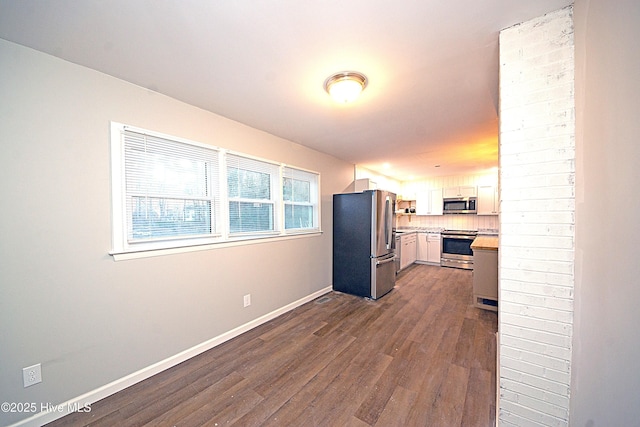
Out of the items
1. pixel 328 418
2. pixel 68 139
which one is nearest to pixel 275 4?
pixel 68 139

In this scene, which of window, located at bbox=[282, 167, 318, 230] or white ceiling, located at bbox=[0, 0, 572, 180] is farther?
window, located at bbox=[282, 167, 318, 230]

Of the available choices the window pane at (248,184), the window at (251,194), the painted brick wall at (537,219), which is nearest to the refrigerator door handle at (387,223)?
the window at (251,194)

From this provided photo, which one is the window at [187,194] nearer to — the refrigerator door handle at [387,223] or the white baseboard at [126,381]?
the white baseboard at [126,381]

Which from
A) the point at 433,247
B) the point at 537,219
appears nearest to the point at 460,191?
the point at 433,247

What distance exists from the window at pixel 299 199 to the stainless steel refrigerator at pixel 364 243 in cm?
51

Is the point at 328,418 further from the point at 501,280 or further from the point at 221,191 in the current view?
the point at 221,191

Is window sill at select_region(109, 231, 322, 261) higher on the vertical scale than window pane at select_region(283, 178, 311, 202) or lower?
lower

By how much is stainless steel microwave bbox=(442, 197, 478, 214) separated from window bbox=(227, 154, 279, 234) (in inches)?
202

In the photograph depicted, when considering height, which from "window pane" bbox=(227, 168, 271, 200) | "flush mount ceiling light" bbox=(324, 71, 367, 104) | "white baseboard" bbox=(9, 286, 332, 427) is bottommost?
"white baseboard" bbox=(9, 286, 332, 427)

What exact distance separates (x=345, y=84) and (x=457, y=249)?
5.55 meters

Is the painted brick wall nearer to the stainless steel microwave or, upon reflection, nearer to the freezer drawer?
the freezer drawer

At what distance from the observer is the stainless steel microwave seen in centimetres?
586

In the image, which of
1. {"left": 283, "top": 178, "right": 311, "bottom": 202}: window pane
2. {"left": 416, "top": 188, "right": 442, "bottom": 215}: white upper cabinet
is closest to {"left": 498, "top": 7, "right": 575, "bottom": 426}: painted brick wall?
{"left": 283, "top": 178, "right": 311, "bottom": 202}: window pane

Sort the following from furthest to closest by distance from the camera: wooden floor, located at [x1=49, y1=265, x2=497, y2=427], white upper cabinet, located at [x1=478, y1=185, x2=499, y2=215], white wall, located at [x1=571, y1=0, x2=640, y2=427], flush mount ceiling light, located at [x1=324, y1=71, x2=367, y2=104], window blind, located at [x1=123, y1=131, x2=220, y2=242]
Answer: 1. white upper cabinet, located at [x1=478, y1=185, x2=499, y2=215]
2. window blind, located at [x1=123, y1=131, x2=220, y2=242]
3. flush mount ceiling light, located at [x1=324, y1=71, x2=367, y2=104]
4. wooden floor, located at [x1=49, y1=265, x2=497, y2=427]
5. white wall, located at [x1=571, y1=0, x2=640, y2=427]
